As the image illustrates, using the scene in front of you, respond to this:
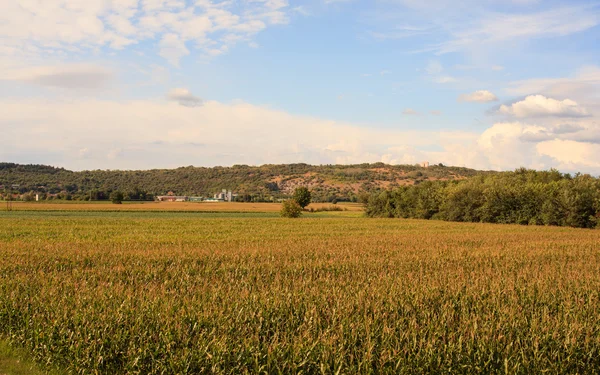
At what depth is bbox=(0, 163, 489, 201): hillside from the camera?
15088 cm

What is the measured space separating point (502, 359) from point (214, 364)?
16.1 feet

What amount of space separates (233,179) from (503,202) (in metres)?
129

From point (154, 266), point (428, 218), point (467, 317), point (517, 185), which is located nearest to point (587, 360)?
point (467, 317)

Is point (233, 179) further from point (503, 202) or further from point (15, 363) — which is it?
point (15, 363)

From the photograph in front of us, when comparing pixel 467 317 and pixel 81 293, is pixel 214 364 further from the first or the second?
pixel 81 293

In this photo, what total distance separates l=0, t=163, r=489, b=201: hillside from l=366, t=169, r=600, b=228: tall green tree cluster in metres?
63.9

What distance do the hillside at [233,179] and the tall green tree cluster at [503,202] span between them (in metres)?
63.9

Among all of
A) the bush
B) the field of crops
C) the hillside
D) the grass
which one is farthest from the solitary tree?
the grass

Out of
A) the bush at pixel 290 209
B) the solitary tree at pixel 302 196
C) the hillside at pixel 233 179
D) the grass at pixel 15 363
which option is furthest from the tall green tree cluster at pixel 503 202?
the hillside at pixel 233 179

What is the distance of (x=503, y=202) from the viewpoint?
193 ft

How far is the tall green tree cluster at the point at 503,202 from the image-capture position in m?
51.2

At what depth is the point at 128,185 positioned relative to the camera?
537ft

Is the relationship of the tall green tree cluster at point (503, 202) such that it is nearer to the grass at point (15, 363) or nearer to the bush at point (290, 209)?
the bush at point (290, 209)

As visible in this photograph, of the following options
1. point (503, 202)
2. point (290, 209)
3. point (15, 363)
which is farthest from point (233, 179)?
point (15, 363)
